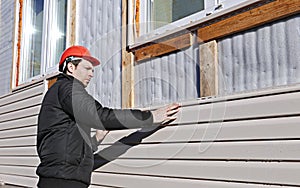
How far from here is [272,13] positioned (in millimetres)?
2838

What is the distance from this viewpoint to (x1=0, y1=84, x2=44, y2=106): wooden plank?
619cm

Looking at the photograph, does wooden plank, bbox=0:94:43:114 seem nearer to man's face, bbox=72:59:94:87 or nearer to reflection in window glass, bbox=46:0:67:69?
reflection in window glass, bbox=46:0:67:69

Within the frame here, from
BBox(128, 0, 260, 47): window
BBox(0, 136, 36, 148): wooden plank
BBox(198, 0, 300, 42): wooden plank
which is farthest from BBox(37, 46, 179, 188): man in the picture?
BBox(0, 136, 36, 148): wooden plank

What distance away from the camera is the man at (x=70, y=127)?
2.95 meters

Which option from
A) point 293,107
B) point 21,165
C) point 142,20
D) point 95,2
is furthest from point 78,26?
point 293,107

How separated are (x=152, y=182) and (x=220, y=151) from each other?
0.83m

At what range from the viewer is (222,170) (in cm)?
299

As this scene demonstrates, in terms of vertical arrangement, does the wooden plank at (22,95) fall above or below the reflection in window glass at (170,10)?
below

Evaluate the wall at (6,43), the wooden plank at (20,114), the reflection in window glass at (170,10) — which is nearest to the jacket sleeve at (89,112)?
the reflection in window glass at (170,10)

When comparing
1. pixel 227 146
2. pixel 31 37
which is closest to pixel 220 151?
pixel 227 146

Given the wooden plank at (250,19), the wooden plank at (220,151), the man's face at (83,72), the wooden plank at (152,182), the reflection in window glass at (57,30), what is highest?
the reflection in window glass at (57,30)

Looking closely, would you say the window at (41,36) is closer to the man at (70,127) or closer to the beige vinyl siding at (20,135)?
the beige vinyl siding at (20,135)

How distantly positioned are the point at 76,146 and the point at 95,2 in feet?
8.05

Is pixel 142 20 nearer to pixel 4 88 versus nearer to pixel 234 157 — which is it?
pixel 234 157
